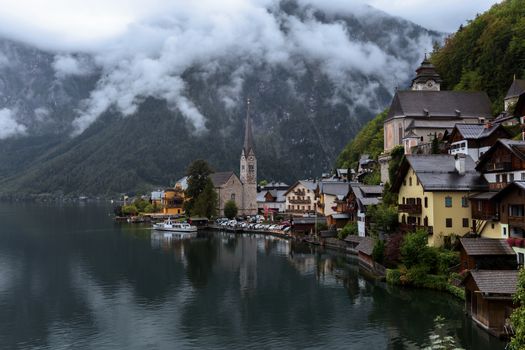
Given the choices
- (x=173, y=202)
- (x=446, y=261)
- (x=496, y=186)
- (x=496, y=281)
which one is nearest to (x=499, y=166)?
(x=496, y=186)

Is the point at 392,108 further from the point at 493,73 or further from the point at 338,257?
the point at 338,257

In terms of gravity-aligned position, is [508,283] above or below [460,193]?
below

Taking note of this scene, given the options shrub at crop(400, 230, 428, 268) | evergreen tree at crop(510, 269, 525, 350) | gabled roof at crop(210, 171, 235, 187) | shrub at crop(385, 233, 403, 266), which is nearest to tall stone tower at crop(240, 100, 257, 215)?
gabled roof at crop(210, 171, 235, 187)

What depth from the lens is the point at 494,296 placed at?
31.6m

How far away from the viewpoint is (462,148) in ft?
191

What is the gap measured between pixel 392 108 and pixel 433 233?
145 feet

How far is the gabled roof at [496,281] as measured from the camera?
3158 centimetres

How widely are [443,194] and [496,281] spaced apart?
1723 centimetres

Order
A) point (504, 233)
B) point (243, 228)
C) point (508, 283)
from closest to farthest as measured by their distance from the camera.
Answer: point (508, 283), point (504, 233), point (243, 228)

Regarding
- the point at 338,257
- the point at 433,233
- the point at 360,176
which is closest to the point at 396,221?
the point at 433,233

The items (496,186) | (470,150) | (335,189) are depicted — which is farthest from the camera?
(335,189)

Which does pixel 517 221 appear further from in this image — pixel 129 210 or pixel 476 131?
pixel 129 210

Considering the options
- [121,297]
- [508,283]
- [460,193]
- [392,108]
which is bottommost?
[121,297]

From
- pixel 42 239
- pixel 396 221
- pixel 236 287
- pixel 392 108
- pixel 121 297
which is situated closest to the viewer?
pixel 121 297
